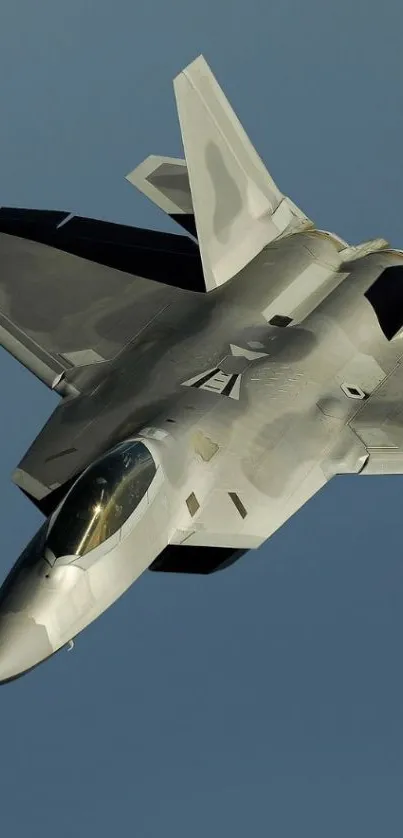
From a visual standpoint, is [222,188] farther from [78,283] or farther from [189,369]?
[189,369]

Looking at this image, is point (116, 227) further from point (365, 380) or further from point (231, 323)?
point (365, 380)

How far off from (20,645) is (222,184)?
882 cm

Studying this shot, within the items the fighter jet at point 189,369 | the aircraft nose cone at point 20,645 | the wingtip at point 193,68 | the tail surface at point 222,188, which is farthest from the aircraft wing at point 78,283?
the aircraft nose cone at point 20,645

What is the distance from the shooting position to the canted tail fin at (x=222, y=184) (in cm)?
2258

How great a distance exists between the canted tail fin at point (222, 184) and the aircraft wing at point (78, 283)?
2.10 feet

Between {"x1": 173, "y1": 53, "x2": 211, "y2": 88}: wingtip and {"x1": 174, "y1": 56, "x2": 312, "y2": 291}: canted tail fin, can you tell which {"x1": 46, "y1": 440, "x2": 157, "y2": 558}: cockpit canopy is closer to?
{"x1": 174, "y1": 56, "x2": 312, "y2": 291}: canted tail fin

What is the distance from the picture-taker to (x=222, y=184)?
75.3 ft

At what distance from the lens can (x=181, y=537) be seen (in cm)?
1848

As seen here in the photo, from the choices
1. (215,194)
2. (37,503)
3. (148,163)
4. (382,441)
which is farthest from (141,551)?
(148,163)

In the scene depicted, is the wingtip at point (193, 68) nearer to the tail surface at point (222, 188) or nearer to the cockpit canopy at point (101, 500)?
the tail surface at point (222, 188)

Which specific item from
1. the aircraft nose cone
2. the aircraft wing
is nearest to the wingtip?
the aircraft wing

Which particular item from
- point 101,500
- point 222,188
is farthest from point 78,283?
point 101,500

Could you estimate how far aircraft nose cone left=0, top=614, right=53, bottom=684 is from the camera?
53.6 feet

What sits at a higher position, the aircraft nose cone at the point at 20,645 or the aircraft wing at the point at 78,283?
the aircraft wing at the point at 78,283
